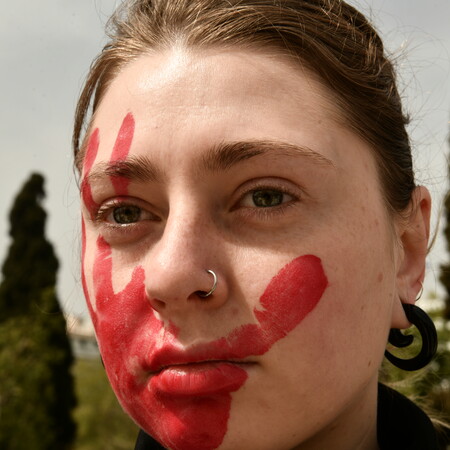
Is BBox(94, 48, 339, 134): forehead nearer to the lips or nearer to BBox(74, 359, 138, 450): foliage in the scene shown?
the lips

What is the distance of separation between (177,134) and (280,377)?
2.18 ft

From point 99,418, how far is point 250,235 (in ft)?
46.6

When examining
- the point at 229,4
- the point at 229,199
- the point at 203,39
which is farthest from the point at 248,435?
the point at 229,4

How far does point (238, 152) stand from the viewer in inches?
70.5

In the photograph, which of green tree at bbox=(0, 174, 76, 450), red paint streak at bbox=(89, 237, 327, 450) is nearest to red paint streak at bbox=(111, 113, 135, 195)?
red paint streak at bbox=(89, 237, 327, 450)

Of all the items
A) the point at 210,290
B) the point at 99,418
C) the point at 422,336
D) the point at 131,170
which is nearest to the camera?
the point at 210,290

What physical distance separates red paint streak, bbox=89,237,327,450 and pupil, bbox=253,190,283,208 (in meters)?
0.17

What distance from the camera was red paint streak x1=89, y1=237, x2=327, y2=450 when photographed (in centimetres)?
172

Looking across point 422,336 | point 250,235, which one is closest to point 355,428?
point 422,336

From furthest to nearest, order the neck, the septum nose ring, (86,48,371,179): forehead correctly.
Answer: the neck < (86,48,371,179): forehead < the septum nose ring

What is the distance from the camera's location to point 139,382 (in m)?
1.86

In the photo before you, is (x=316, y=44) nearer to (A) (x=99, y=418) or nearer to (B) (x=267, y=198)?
(B) (x=267, y=198)

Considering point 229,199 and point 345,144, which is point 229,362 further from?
point 345,144

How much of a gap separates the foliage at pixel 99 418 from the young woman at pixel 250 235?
12.0 meters
